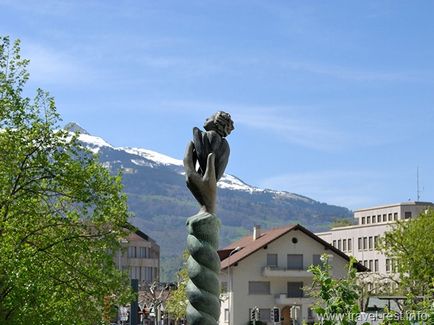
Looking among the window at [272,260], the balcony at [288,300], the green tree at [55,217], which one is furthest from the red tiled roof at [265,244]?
the green tree at [55,217]

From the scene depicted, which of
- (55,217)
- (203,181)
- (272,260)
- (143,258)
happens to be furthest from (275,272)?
(143,258)

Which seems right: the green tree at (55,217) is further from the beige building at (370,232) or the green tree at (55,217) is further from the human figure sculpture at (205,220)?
the beige building at (370,232)

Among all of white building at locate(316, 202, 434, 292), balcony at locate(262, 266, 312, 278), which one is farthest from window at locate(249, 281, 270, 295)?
white building at locate(316, 202, 434, 292)

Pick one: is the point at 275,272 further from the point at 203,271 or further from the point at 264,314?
→ the point at 203,271

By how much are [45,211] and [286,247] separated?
6309 centimetres

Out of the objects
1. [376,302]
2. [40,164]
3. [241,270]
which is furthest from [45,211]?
[241,270]

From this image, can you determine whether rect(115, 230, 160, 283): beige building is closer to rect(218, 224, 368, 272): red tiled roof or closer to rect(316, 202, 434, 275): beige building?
rect(316, 202, 434, 275): beige building

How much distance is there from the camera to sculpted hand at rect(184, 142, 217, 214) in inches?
507

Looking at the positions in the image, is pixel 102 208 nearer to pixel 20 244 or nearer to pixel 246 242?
pixel 20 244

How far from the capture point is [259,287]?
9581 cm

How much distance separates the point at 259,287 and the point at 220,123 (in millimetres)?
83630

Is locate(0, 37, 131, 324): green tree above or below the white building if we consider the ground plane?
below

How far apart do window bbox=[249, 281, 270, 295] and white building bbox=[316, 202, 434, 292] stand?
29.5 m

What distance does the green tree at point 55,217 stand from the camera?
32.2 meters
